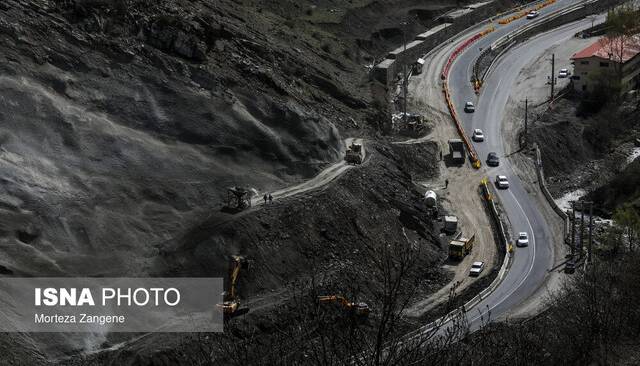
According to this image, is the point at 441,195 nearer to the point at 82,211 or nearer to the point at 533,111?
the point at 533,111

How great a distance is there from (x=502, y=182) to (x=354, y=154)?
1535cm

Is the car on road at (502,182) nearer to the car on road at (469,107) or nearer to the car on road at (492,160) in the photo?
the car on road at (492,160)

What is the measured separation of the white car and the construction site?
0.43ft

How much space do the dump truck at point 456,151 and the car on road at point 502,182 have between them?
12.4 feet

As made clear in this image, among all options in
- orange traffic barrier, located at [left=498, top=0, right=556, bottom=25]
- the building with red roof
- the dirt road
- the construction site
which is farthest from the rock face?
orange traffic barrier, located at [left=498, top=0, right=556, bottom=25]

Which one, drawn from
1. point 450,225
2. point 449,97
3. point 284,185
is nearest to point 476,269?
point 450,225

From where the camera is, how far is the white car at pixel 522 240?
7350 centimetres

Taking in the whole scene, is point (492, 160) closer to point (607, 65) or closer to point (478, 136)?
point (478, 136)

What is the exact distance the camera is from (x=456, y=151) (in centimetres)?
8712

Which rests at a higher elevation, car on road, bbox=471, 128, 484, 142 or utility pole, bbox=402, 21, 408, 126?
utility pole, bbox=402, 21, 408, 126

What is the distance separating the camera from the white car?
7350 cm

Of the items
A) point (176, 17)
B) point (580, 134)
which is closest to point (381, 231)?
point (176, 17)

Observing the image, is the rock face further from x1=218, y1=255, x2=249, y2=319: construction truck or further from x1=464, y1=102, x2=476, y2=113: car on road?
x1=464, y1=102, x2=476, y2=113: car on road

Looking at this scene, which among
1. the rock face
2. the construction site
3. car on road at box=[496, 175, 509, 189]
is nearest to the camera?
the construction site
